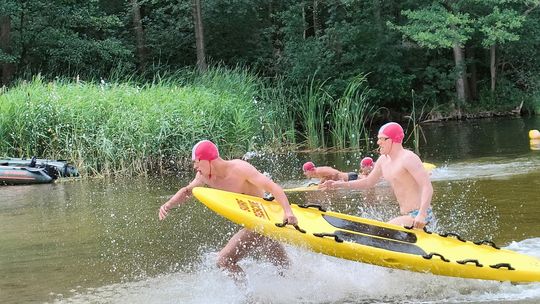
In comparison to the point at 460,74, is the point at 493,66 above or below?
above

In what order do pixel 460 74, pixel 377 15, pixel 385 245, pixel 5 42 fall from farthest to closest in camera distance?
pixel 377 15, pixel 460 74, pixel 5 42, pixel 385 245

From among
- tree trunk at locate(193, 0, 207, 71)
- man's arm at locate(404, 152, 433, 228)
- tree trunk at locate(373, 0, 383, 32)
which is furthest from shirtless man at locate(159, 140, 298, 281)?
tree trunk at locate(373, 0, 383, 32)

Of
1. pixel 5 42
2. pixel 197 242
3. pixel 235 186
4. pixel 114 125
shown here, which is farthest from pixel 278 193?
pixel 5 42

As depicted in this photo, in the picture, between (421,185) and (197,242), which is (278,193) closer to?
(421,185)

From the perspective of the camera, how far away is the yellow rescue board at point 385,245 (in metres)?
5.91

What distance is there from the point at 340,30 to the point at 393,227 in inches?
903

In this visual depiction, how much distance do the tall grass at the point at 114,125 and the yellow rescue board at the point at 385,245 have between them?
9.37 meters

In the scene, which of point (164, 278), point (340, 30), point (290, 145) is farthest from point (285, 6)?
point (164, 278)

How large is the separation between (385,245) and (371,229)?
33 cm

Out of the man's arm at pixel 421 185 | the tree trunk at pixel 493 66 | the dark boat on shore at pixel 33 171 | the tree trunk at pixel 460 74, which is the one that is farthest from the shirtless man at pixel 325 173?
the tree trunk at pixel 493 66

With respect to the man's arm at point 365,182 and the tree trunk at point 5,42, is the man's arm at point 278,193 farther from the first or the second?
the tree trunk at point 5,42

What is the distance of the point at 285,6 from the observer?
104 feet

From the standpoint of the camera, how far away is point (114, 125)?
15.8 metres

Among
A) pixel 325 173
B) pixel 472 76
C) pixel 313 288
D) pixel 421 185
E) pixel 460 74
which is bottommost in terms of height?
pixel 313 288
